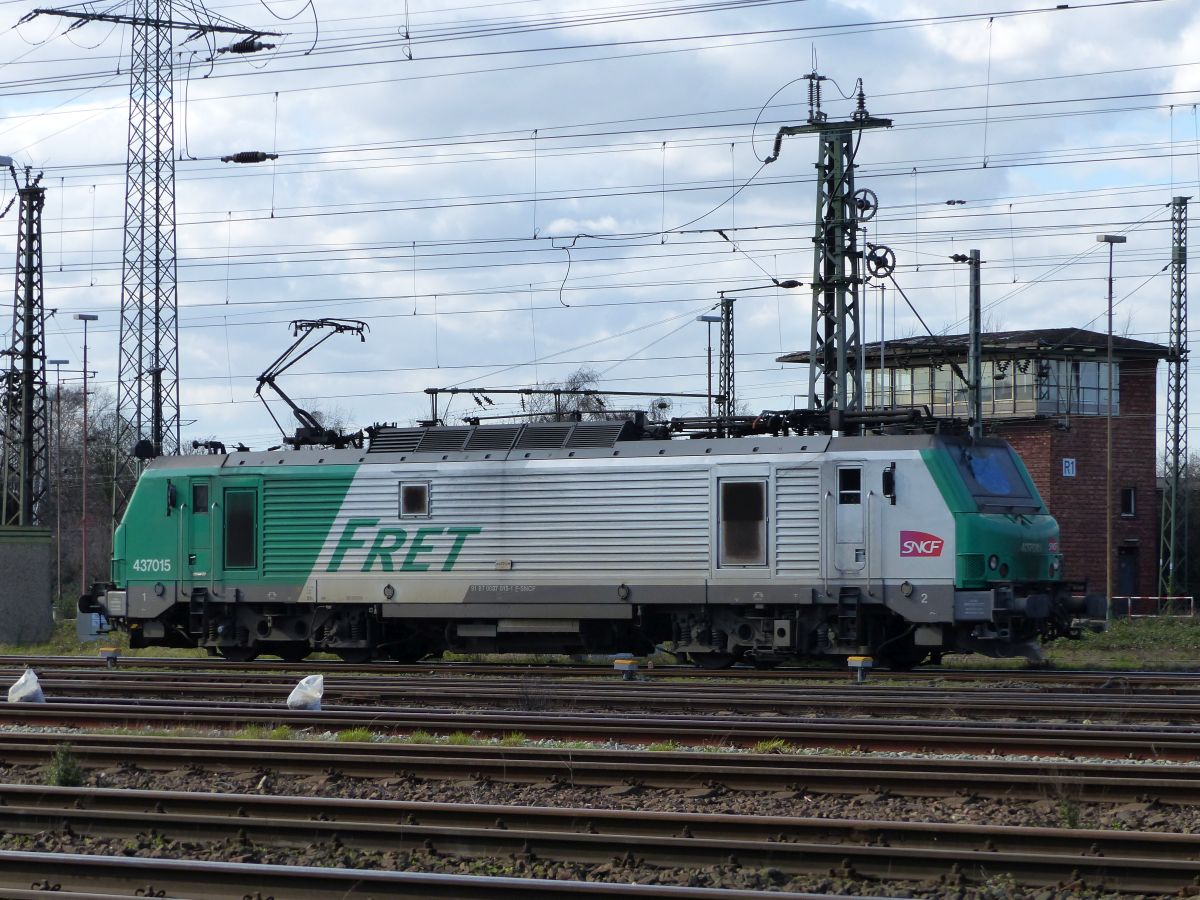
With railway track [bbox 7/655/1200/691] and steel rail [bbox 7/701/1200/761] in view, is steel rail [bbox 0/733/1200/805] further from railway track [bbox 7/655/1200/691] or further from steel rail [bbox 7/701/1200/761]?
railway track [bbox 7/655/1200/691]

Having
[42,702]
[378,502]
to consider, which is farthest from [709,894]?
[378,502]

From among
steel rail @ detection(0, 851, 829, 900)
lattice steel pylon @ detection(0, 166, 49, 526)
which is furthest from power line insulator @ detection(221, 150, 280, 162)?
steel rail @ detection(0, 851, 829, 900)

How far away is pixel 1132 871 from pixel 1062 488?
1697 inches

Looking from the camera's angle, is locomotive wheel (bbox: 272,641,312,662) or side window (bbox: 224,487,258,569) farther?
locomotive wheel (bbox: 272,641,312,662)

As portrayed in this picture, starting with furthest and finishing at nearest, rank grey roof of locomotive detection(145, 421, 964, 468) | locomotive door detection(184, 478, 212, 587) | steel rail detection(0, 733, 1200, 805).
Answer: locomotive door detection(184, 478, 212, 587), grey roof of locomotive detection(145, 421, 964, 468), steel rail detection(0, 733, 1200, 805)

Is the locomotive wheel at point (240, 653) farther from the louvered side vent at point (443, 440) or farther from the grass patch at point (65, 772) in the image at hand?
the grass patch at point (65, 772)

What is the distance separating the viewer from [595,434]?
2269cm

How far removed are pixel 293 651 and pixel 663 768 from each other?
1520 centimetres

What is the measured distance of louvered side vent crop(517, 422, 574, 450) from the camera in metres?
23.0

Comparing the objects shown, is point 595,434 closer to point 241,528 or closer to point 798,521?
point 798,521

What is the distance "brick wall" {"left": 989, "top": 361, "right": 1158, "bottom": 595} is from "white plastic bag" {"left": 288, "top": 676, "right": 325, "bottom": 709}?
3602 centimetres

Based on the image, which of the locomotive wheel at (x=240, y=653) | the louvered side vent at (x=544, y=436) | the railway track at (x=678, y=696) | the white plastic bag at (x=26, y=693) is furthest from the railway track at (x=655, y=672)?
the white plastic bag at (x=26, y=693)

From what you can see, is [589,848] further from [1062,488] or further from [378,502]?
[1062,488]

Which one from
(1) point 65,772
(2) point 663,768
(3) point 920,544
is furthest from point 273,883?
(3) point 920,544
